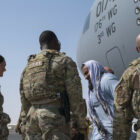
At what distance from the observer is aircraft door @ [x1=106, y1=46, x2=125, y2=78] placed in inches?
285

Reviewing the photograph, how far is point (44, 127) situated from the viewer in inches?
142

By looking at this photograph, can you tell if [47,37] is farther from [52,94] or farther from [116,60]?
[116,60]

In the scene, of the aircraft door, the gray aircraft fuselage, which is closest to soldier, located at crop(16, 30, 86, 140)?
the gray aircraft fuselage

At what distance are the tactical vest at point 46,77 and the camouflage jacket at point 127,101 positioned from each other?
3.20 ft

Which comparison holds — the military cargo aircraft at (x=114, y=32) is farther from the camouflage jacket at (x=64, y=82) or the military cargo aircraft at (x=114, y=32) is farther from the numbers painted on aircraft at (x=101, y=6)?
the camouflage jacket at (x=64, y=82)

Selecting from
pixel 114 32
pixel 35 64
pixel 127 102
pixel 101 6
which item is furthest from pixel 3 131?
pixel 101 6

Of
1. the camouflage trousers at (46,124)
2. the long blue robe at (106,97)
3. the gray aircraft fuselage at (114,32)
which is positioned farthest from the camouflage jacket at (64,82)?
the gray aircraft fuselage at (114,32)

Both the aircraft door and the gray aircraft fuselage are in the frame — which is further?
the aircraft door

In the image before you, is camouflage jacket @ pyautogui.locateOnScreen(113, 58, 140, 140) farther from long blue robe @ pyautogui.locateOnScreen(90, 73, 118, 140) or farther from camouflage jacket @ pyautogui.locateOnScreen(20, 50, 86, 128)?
long blue robe @ pyautogui.locateOnScreen(90, 73, 118, 140)

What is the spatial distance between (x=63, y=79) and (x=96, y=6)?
218 inches

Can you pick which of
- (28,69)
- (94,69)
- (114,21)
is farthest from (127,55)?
(28,69)

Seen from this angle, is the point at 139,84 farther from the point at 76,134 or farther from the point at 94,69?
the point at 76,134

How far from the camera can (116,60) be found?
24.7 ft

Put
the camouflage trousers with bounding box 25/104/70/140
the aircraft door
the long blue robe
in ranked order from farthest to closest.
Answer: the aircraft door → the long blue robe → the camouflage trousers with bounding box 25/104/70/140
